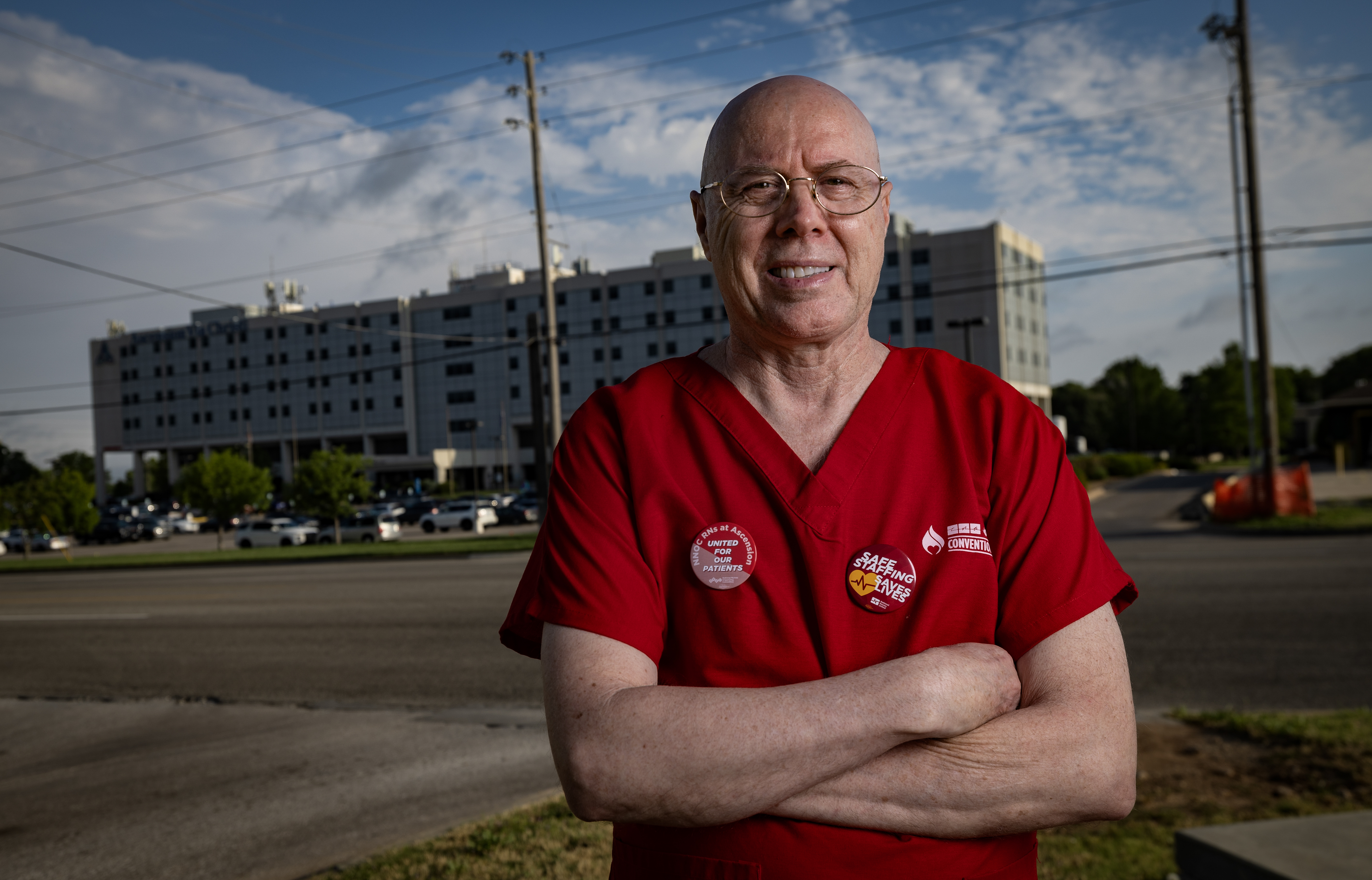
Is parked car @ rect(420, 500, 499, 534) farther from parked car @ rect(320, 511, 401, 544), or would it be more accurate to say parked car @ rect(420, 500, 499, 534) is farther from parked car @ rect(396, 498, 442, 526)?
parked car @ rect(396, 498, 442, 526)

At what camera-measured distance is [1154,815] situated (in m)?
4.51

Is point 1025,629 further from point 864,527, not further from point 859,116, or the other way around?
point 859,116

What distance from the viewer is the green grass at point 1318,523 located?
18469 millimetres

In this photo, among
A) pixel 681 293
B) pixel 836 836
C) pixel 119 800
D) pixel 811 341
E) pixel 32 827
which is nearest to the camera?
pixel 836 836

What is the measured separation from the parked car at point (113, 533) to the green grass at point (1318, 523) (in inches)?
2126

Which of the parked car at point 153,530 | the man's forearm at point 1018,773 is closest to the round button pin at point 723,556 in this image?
the man's forearm at point 1018,773

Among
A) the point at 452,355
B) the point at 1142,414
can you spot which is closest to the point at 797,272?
the point at 452,355

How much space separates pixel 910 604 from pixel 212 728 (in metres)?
7.50

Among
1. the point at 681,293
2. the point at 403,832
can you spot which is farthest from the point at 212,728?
the point at 681,293

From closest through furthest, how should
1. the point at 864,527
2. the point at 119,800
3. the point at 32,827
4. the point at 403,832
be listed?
the point at 864,527
the point at 403,832
the point at 32,827
the point at 119,800

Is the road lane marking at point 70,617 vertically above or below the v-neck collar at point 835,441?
below

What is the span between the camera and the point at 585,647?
166 centimetres

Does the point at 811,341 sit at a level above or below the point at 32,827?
above

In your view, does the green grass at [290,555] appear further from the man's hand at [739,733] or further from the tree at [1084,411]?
the tree at [1084,411]
